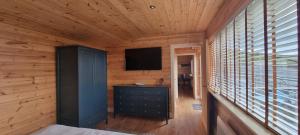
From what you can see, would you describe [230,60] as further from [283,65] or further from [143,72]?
[143,72]

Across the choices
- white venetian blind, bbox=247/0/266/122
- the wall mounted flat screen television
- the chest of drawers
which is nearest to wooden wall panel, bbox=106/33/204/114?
the wall mounted flat screen television

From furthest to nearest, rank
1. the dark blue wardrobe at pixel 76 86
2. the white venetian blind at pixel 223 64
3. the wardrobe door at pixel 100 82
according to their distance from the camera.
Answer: the wardrobe door at pixel 100 82
the dark blue wardrobe at pixel 76 86
the white venetian blind at pixel 223 64

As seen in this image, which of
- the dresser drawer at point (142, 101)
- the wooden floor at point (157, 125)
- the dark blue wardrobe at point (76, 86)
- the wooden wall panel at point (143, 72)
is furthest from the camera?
the wooden wall panel at point (143, 72)

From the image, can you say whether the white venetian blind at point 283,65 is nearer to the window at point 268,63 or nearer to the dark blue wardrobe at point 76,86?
the window at point 268,63

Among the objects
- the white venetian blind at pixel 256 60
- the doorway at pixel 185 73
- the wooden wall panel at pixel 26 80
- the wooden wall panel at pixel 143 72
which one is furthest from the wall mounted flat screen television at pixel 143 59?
the doorway at pixel 185 73

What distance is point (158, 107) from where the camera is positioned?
357 centimetres

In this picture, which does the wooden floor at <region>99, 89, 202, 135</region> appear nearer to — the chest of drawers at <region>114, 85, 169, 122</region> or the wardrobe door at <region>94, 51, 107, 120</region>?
the chest of drawers at <region>114, 85, 169, 122</region>

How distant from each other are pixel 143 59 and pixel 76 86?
1809 mm

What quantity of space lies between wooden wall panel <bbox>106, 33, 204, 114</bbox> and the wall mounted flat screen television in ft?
0.40

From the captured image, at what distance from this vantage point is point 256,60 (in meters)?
1.28

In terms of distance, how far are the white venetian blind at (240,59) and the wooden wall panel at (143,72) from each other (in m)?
1.98

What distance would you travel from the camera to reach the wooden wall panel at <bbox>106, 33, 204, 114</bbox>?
3.84m

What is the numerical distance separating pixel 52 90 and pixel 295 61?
357 cm

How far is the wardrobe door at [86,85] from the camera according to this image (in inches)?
115
